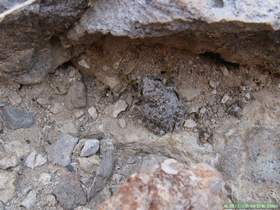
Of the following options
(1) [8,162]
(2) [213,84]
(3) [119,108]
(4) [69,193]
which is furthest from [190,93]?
(1) [8,162]

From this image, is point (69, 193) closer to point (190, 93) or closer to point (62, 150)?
point (62, 150)

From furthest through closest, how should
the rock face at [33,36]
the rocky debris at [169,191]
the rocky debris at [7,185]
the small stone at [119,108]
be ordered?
the small stone at [119,108] < the rocky debris at [7,185] < the rock face at [33,36] < the rocky debris at [169,191]

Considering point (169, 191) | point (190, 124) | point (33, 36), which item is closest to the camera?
point (169, 191)

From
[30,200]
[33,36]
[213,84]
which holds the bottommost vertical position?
[30,200]

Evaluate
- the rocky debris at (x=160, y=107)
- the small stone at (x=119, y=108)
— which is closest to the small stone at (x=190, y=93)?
the rocky debris at (x=160, y=107)

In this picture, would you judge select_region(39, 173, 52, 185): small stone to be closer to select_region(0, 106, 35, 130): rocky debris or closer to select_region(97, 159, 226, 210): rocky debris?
select_region(0, 106, 35, 130): rocky debris

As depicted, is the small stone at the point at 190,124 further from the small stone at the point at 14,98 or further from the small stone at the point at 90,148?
the small stone at the point at 14,98
